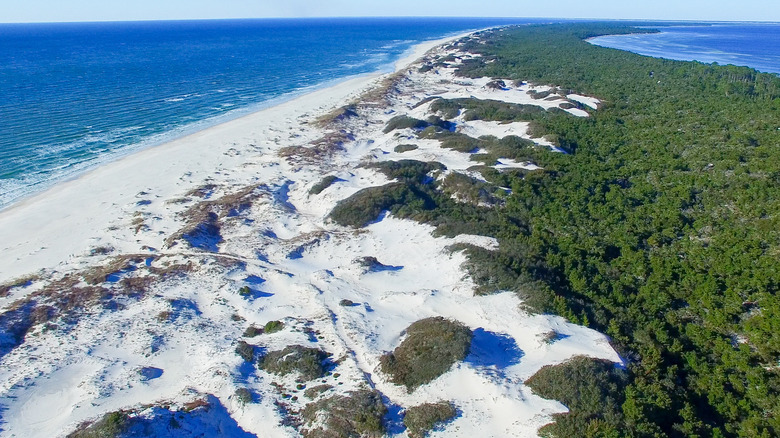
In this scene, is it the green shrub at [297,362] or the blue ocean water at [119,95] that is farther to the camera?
the blue ocean water at [119,95]

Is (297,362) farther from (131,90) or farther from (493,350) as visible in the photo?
(131,90)

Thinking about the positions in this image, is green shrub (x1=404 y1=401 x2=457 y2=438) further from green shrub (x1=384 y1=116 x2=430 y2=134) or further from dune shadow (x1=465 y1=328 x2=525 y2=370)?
green shrub (x1=384 y1=116 x2=430 y2=134)

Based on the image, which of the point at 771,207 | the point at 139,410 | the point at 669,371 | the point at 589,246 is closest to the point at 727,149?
the point at 771,207

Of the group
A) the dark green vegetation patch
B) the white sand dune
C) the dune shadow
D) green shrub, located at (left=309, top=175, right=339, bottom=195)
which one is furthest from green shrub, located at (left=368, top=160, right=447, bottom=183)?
the dune shadow

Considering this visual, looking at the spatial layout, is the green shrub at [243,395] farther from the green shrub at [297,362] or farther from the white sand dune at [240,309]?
the green shrub at [297,362]

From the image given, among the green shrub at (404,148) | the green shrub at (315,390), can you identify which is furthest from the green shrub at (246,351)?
the green shrub at (404,148)

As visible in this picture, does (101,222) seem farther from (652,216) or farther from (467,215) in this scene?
(652,216)
